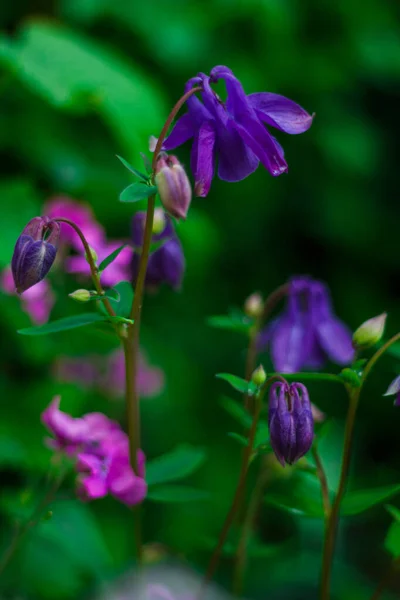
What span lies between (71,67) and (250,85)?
0.80 metres

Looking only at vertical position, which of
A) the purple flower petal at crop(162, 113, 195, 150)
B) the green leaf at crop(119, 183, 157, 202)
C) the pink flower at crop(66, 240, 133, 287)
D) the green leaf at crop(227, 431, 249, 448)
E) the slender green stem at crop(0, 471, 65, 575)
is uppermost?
the purple flower petal at crop(162, 113, 195, 150)

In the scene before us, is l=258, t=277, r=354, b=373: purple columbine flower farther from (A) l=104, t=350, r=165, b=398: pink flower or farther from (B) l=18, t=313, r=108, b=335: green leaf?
(A) l=104, t=350, r=165, b=398: pink flower

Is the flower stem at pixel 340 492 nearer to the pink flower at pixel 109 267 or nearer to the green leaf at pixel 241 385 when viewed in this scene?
the green leaf at pixel 241 385

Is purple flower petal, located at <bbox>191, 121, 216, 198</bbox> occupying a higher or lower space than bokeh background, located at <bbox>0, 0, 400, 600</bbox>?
higher

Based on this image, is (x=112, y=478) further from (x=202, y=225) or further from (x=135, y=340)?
(x=202, y=225)

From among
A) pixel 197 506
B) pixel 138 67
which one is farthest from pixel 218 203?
pixel 197 506

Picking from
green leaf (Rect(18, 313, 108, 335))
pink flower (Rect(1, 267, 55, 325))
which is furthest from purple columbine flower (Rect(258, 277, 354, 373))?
pink flower (Rect(1, 267, 55, 325))

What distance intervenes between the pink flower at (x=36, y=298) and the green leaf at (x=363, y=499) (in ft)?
2.33

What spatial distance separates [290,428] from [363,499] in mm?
184

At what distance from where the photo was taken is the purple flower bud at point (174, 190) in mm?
717

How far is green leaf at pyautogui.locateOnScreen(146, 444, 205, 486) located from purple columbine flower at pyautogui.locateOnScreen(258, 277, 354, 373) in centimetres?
20

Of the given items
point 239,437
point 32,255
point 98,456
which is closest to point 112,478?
point 98,456

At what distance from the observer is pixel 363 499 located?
35.4 inches

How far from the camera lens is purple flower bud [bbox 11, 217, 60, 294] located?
0.78 metres
